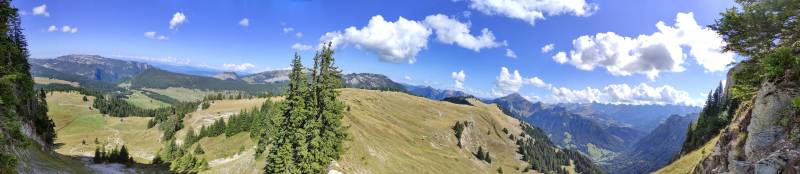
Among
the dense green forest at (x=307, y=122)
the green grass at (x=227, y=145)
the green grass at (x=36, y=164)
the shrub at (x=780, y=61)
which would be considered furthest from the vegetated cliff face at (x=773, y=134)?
the green grass at (x=227, y=145)

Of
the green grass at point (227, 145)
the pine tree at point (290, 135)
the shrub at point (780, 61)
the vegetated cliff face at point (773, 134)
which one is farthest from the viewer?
the green grass at point (227, 145)

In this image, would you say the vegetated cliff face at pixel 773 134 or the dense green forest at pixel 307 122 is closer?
the vegetated cliff face at pixel 773 134

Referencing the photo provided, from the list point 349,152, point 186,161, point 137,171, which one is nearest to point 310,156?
point 349,152

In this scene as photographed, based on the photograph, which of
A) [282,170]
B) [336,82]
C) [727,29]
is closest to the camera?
[727,29]

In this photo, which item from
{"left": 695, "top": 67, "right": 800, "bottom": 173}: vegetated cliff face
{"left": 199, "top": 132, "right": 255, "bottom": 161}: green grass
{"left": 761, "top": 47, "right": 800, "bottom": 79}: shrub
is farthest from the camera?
{"left": 199, "top": 132, "right": 255, "bottom": 161}: green grass

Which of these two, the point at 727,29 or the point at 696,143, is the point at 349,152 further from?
the point at 696,143

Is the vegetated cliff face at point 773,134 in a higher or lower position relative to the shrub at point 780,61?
lower

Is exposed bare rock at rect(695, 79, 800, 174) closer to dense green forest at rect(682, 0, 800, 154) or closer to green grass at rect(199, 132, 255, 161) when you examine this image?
dense green forest at rect(682, 0, 800, 154)

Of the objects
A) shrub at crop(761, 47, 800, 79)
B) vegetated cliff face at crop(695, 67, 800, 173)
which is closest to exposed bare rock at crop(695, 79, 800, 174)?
vegetated cliff face at crop(695, 67, 800, 173)

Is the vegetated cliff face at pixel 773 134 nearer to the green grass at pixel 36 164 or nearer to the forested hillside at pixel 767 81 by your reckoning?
the forested hillside at pixel 767 81

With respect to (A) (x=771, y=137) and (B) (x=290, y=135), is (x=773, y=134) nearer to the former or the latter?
(A) (x=771, y=137)

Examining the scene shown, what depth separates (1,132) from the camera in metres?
17.9

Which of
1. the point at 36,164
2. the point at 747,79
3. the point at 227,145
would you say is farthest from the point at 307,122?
the point at 227,145

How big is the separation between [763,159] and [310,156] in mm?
39825
